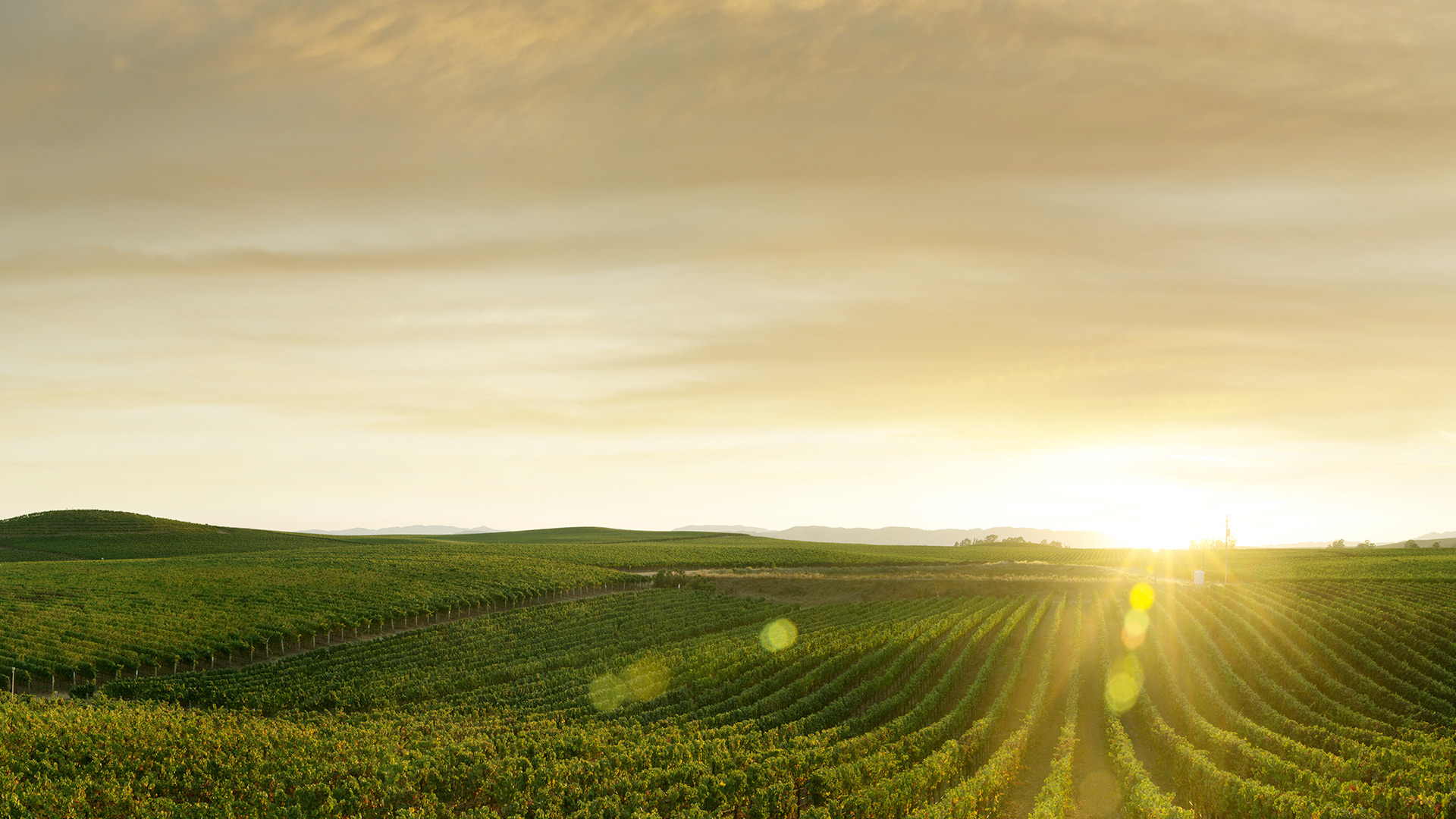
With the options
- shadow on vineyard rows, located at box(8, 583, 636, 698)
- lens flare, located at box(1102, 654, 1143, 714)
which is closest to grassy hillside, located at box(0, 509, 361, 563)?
shadow on vineyard rows, located at box(8, 583, 636, 698)

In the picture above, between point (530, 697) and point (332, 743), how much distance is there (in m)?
11.3

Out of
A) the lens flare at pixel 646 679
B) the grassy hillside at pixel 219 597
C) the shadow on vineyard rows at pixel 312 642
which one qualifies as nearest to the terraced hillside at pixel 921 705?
the lens flare at pixel 646 679

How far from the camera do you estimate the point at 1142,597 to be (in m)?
75.1

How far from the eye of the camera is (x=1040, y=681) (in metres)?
37.9

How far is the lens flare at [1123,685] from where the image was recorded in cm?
3488

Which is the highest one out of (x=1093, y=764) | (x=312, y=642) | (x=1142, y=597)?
(x=1142, y=597)

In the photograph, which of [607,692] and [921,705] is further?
[607,692]

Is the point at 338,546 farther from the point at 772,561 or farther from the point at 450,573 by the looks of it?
the point at 772,561

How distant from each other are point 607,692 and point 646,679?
2.78 metres

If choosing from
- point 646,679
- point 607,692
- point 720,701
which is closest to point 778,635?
point 646,679

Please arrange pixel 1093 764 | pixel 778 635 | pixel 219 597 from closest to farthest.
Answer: pixel 1093 764, pixel 778 635, pixel 219 597

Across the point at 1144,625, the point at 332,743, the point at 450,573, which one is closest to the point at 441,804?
the point at 332,743

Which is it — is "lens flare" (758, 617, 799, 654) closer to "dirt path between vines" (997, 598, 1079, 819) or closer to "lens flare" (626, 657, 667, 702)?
"lens flare" (626, 657, 667, 702)

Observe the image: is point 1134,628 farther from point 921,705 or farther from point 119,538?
point 119,538
